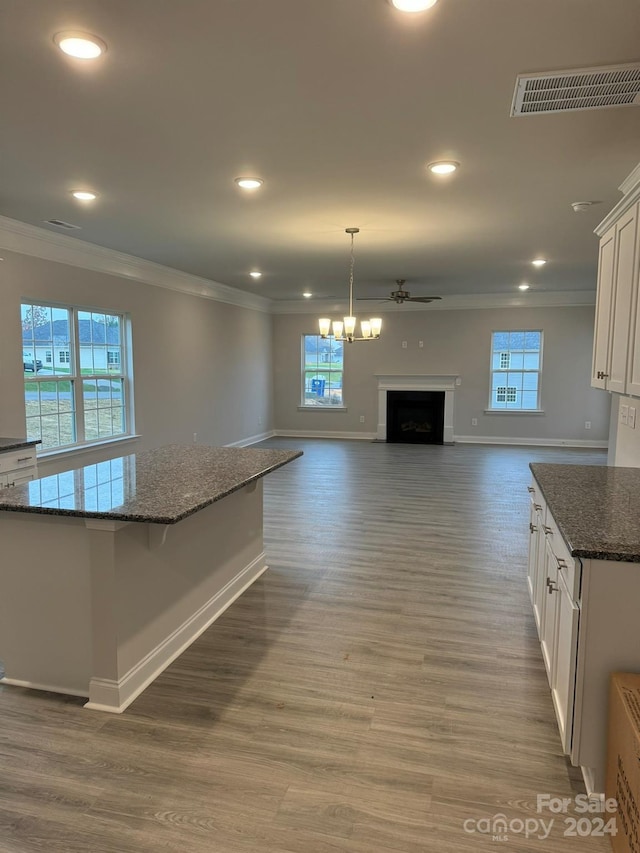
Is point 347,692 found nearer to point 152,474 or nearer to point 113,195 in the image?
point 152,474

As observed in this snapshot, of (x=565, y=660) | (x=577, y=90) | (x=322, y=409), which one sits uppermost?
(x=577, y=90)

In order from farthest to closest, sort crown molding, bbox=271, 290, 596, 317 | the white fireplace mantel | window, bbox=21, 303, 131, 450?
the white fireplace mantel, crown molding, bbox=271, 290, 596, 317, window, bbox=21, 303, 131, 450

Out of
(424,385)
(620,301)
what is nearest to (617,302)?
(620,301)

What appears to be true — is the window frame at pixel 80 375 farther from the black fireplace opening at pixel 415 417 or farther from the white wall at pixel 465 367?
the black fireplace opening at pixel 415 417

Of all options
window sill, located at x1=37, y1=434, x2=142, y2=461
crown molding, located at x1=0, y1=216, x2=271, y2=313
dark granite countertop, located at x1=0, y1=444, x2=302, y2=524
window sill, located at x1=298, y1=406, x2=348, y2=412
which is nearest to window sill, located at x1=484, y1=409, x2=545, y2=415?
window sill, located at x1=298, y1=406, x2=348, y2=412

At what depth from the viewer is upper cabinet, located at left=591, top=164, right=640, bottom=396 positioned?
2.65 metres

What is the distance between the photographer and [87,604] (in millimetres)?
2334

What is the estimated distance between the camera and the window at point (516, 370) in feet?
31.4

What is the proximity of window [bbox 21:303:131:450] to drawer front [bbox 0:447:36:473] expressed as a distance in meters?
0.84

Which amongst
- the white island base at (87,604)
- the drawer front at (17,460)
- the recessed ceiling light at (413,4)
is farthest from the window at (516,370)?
the recessed ceiling light at (413,4)

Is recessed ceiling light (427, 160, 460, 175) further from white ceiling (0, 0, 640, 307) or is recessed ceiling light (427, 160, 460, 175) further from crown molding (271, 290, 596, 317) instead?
crown molding (271, 290, 596, 317)

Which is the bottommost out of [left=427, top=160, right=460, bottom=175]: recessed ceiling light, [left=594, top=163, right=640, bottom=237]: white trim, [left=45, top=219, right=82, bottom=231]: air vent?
[left=594, top=163, right=640, bottom=237]: white trim

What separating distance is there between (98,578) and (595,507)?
209 centimetres

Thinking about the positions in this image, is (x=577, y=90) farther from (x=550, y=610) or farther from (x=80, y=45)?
(x=550, y=610)
